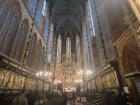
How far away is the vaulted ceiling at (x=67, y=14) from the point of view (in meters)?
22.4

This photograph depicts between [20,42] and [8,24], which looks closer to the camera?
[8,24]

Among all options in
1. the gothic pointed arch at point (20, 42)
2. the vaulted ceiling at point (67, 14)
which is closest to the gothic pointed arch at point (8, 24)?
the gothic pointed arch at point (20, 42)

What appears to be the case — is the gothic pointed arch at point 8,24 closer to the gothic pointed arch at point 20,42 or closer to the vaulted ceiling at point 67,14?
the gothic pointed arch at point 20,42

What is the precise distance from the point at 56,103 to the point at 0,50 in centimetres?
468

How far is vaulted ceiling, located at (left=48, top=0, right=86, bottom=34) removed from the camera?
22.4 meters

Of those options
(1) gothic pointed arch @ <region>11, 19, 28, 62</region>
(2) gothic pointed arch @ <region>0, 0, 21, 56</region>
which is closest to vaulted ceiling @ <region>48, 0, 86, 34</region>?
(1) gothic pointed arch @ <region>11, 19, 28, 62</region>

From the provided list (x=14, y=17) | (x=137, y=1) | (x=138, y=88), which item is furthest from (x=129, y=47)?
(x=14, y=17)

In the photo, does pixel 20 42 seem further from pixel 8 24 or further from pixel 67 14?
pixel 67 14

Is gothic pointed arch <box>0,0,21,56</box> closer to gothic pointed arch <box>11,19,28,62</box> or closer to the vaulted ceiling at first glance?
gothic pointed arch <box>11,19,28,62</box>

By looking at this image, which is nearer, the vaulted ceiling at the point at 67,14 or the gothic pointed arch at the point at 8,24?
the gothic pointed arch at the point at 8,24

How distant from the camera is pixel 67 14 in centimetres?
2756

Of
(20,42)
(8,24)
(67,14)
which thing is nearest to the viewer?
(8,24)

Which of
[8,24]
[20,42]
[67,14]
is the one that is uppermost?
[67,14]

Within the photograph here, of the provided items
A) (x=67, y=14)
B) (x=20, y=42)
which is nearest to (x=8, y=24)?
(x=20, y=42)
